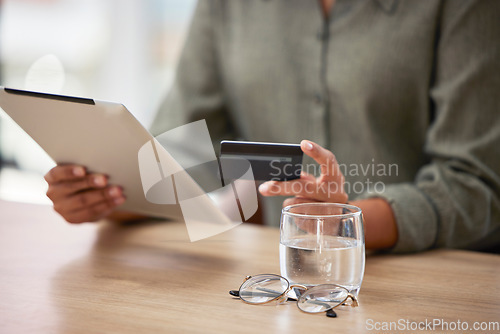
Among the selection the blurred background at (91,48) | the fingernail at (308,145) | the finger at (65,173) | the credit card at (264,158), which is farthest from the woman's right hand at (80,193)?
the blurred background at (91,48)

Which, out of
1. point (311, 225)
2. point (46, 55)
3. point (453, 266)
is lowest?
point (453, 266)

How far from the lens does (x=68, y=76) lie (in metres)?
2.39

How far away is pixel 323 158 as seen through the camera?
0.57 m

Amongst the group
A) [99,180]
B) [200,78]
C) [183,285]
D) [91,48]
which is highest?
[91,48]

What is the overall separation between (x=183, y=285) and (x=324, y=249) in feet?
0.58

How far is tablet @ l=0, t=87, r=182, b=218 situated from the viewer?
1.89 feet

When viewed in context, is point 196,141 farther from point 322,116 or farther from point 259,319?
point 259,319

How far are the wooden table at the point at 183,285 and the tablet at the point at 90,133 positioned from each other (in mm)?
93

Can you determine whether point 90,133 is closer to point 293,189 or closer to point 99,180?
point 99,180

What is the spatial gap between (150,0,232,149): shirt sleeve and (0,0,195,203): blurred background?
1.26 m

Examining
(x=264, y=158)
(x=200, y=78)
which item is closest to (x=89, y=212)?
(x=264, y=158)

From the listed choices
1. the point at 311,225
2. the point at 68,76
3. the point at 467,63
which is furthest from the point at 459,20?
the point at 68,76

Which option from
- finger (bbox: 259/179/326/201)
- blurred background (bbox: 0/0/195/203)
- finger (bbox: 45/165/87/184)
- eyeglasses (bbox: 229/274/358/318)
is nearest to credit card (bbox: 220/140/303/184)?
finger (bbox: 259/179/326/201)

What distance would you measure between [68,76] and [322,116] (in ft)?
5.83
